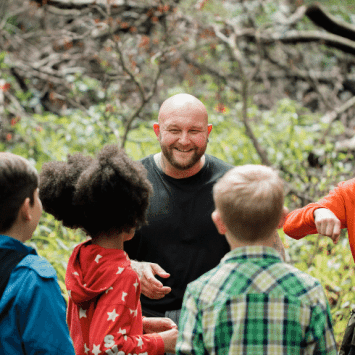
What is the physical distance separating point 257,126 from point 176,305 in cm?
435

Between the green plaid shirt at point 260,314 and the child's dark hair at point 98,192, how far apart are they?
47 cm

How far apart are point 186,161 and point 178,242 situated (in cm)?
42

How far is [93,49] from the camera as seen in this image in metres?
6.71

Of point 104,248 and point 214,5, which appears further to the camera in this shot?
point 214,5

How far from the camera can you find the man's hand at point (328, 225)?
69.7 inches

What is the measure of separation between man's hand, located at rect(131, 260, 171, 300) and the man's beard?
570 mm

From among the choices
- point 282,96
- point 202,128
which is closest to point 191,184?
point 202,128

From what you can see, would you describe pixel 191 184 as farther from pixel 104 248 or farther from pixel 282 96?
pixel 282 96

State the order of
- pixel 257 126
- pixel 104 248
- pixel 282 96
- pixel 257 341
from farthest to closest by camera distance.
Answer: pixel 282 96
pixel 257 126
pixel 104 248
pixel 257 341

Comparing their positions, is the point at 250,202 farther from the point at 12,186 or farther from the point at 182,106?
the point at 182,106

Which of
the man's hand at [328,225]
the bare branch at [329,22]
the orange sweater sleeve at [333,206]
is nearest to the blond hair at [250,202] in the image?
the man's hand at [328,225]

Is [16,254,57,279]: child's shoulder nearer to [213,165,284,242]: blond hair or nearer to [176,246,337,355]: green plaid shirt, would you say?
[176,246,337,355]: green plaid shirt

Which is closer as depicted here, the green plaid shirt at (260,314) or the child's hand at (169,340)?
the green plaid shirt at (260,314)

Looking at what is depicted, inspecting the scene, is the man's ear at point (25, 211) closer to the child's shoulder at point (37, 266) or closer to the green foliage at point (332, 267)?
the child's shoulder at point (37, 266)
